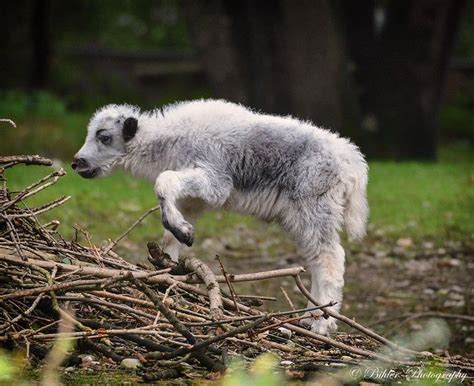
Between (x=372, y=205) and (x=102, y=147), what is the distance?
5957mm

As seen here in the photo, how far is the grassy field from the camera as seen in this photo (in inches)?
451

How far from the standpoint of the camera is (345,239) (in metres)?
11.1

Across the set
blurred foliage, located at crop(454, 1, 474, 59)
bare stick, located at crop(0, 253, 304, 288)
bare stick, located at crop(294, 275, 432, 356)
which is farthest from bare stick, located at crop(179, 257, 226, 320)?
blurred foliage, located at crop(454, 1, 474, 59)

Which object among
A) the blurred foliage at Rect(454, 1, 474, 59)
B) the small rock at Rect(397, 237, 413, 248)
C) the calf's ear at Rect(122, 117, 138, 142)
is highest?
the calf's ear at Rect(122, 117, 138, 142)

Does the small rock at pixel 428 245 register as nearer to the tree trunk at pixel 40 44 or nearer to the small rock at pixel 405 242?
the small rock at pixel 405 242

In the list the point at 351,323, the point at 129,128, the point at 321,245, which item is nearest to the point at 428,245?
the point at 321,245

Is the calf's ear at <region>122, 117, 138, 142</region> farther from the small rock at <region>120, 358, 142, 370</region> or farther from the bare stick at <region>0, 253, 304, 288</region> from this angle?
the small rock at <region>120, 358, 142, 370</region>

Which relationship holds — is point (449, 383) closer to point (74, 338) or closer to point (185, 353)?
point (185, 353)

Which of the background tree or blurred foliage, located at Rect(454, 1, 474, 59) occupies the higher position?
the background tree

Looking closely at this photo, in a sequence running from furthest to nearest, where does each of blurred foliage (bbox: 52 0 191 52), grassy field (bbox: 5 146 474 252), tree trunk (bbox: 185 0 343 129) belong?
blurred foliage (bbox: 52 0 191 52), tree trunk (bbox: 185 0 343 129), grassy field (bbox: 5 146 474 252)

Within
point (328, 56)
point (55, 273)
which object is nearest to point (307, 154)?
point (55, 273)

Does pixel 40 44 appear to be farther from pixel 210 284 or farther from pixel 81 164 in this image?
pixel 210 284

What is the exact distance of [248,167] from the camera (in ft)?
24.1

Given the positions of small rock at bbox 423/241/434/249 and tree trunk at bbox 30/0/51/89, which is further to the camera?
tree trunk at bbox 30/0/51/89
